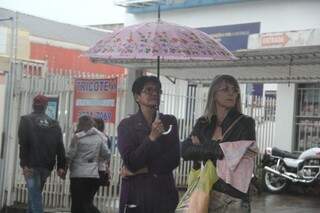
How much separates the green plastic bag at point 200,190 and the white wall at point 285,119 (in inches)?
436

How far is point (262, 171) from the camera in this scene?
13.9 m

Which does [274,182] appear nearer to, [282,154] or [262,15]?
[282,154]

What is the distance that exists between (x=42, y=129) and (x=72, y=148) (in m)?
0.45

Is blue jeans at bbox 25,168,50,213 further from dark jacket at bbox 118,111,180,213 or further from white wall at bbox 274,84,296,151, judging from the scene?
white wall at bbox 274,84,296,151

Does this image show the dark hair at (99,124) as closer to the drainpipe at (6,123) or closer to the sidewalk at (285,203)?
the drainpipe at (6,123)

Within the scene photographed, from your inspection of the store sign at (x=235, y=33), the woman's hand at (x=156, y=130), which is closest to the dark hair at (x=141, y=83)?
the woman's hand at (x=156, y=130)

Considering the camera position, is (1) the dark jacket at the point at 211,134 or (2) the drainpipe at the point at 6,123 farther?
(2) the drainpipe at the point at 6,123

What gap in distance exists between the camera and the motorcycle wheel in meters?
13.5

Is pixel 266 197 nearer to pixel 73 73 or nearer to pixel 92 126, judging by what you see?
pixel 73 73

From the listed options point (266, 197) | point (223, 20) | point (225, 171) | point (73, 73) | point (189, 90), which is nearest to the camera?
point (225, 171)

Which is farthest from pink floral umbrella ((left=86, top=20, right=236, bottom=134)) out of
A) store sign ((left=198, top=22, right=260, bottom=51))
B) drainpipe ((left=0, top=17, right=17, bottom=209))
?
store sign ((left=198, top=22, right=260, bottom=51))

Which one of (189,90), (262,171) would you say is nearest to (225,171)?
(189,90)

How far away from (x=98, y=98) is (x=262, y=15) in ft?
36.3

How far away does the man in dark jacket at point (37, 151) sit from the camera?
7734mm
